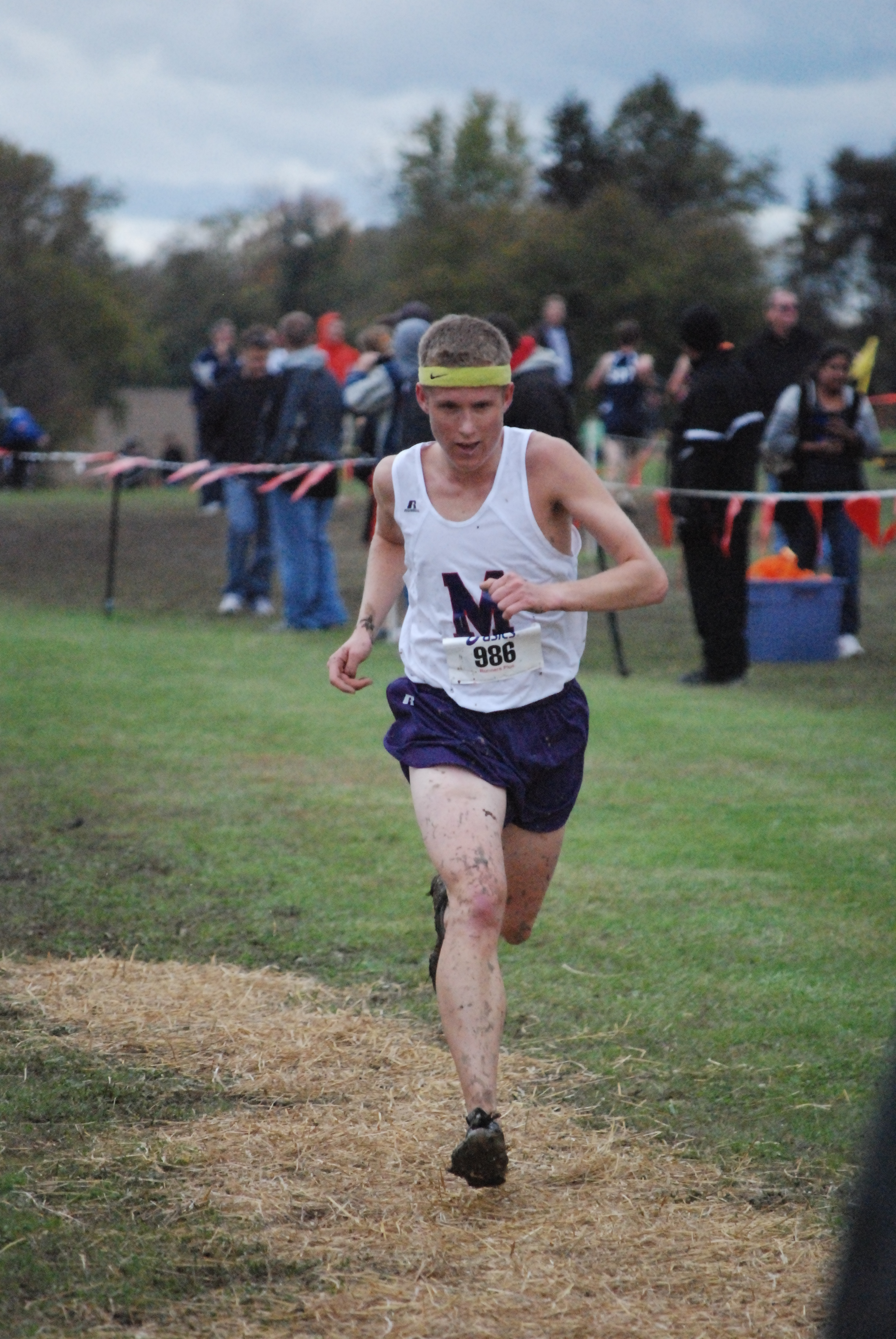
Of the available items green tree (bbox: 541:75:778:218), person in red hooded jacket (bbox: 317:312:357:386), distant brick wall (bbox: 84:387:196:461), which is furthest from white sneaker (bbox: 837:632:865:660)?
distant brick wall (bbox: 84:387:196:461)

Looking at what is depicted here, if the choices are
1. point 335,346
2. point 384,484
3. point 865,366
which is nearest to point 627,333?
point 335,346

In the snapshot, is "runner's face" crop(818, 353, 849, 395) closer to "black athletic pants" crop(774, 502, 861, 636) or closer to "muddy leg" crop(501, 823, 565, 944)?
"black athletic pants" crop(774, 502, 861, 636)

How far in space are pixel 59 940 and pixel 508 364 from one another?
2843 mm

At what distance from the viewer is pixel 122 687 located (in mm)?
11062

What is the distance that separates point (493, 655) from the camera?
4062mm

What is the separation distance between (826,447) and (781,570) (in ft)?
3.22

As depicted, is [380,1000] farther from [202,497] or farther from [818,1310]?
[202,497]

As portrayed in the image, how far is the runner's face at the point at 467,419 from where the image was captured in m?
3.98

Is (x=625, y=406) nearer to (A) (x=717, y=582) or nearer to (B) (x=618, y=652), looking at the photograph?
(B) (x=618, y=652)

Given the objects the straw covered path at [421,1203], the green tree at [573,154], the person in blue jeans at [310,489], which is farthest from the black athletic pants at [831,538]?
the green tree at [573,154]

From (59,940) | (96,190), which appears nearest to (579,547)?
(59,940)

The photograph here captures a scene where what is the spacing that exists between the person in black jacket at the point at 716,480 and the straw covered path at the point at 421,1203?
655cm

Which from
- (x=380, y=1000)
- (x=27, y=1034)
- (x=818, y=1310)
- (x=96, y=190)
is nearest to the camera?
(x=818, y=1310)

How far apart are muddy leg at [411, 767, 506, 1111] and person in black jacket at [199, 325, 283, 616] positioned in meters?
10.3
